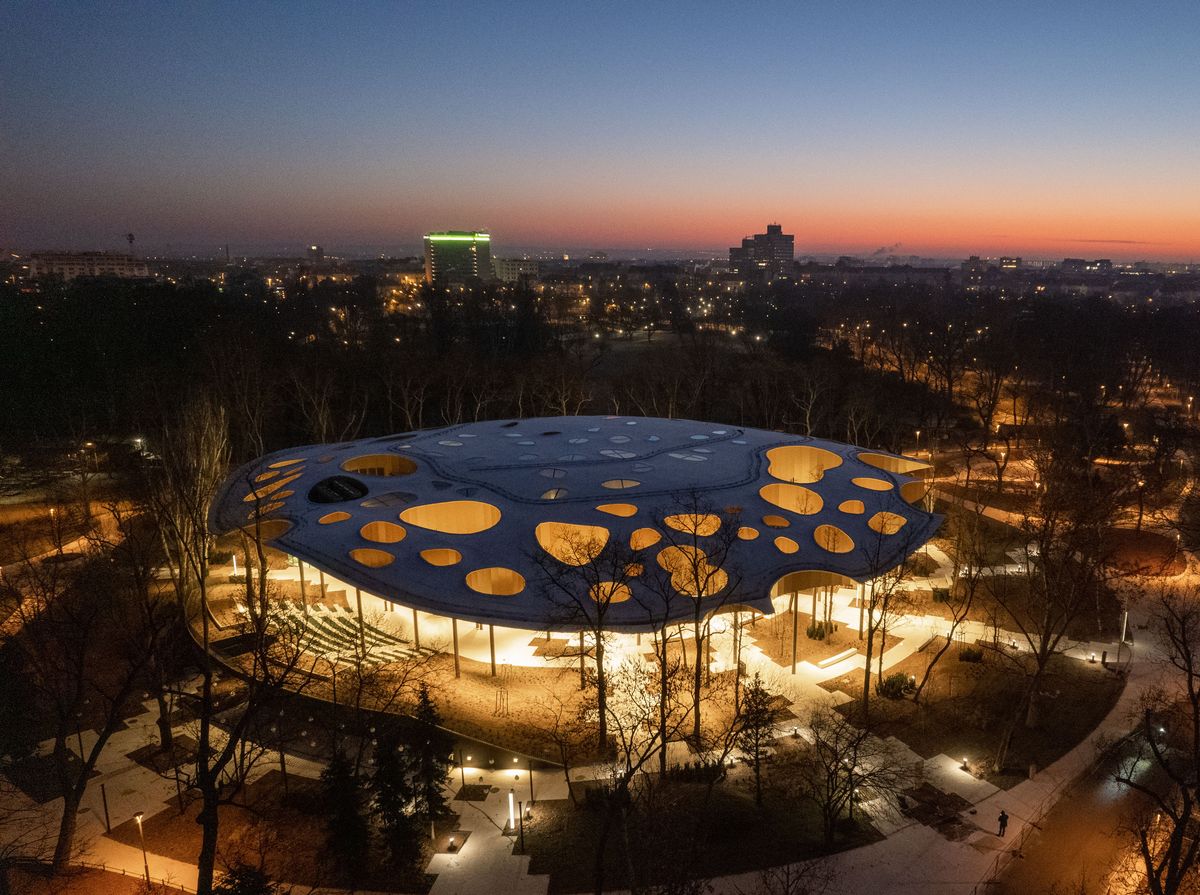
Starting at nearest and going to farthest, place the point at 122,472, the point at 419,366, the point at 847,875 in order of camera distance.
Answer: the point at 847,875
the point at 122,472
the point at 419,366

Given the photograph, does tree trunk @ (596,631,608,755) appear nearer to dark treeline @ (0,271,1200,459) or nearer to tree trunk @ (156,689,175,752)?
tree trunk @ (156,689,175,752)

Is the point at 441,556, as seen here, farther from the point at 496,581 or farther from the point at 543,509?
→ the point at 543,509

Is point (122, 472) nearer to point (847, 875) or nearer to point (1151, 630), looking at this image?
point (847, 875)

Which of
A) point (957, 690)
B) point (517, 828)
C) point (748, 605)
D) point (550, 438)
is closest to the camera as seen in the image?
point (517, 828)

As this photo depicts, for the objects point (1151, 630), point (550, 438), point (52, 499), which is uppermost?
point (550, 438)

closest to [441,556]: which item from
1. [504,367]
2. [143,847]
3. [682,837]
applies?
[143,847]

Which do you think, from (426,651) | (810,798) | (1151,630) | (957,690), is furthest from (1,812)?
(1151,630)

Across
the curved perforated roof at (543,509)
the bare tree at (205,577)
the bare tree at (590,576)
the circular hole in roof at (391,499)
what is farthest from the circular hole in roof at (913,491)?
the bare tree at (205,577)
